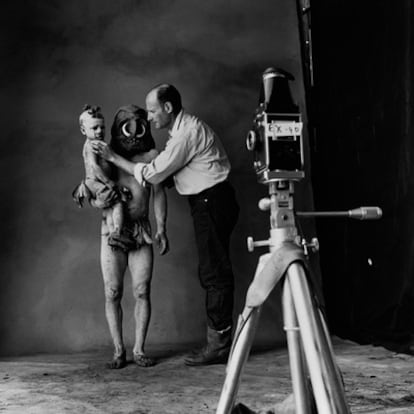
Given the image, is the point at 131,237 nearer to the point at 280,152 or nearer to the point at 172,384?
the point at 172,384

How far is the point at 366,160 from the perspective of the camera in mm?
3969

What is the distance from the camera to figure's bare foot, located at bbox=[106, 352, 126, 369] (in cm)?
365

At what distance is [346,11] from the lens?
4.10 metres

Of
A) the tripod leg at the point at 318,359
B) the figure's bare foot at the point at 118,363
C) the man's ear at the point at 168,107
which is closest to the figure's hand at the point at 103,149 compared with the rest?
the man's ear at the point at 168,107

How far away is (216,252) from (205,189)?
0.38 meters

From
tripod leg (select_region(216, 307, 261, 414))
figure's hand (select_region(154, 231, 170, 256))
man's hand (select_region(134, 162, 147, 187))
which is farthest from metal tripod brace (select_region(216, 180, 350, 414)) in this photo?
figure's hand (select_region(154, 231, 170, 256))

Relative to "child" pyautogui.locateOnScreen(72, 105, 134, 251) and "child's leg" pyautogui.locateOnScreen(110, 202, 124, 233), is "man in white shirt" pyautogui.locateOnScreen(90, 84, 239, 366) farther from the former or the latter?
"child's leg" pyautogui.locateOnScreen(110, 202, 124, 233)

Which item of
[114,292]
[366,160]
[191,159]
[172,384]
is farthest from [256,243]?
[366,160]

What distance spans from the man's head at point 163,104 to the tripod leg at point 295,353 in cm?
254

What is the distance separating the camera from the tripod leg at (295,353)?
133cm

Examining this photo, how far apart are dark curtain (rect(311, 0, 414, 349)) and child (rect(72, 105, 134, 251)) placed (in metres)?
1.52

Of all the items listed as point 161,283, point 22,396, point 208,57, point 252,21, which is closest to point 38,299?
point 161,283

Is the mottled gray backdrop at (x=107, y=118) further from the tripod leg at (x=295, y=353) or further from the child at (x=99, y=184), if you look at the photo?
the tripod leg at (x=295, y=353)

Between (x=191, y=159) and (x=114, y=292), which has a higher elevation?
(x=191, y=159)
